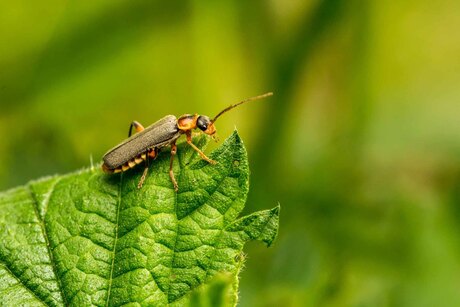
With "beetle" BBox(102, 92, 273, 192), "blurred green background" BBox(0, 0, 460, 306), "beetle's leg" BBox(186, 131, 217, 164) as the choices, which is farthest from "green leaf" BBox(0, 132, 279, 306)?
"blurred green background" BBox(0, 0, 460, 306)

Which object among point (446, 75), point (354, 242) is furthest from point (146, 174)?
point (446, 75)

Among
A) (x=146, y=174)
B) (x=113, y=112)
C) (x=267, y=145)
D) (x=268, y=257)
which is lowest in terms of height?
(x=146, y=174)

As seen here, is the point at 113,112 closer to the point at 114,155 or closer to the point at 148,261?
the point at 114,155

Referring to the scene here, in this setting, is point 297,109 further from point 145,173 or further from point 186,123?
point 145,173

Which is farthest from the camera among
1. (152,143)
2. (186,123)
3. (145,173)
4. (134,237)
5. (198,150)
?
(186,123)

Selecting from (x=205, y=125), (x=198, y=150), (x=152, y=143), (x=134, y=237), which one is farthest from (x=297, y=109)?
(x=134, y=237)

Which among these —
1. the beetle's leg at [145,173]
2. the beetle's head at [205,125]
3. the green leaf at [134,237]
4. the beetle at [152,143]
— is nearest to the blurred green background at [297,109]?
the beetle's head at [205,125]
